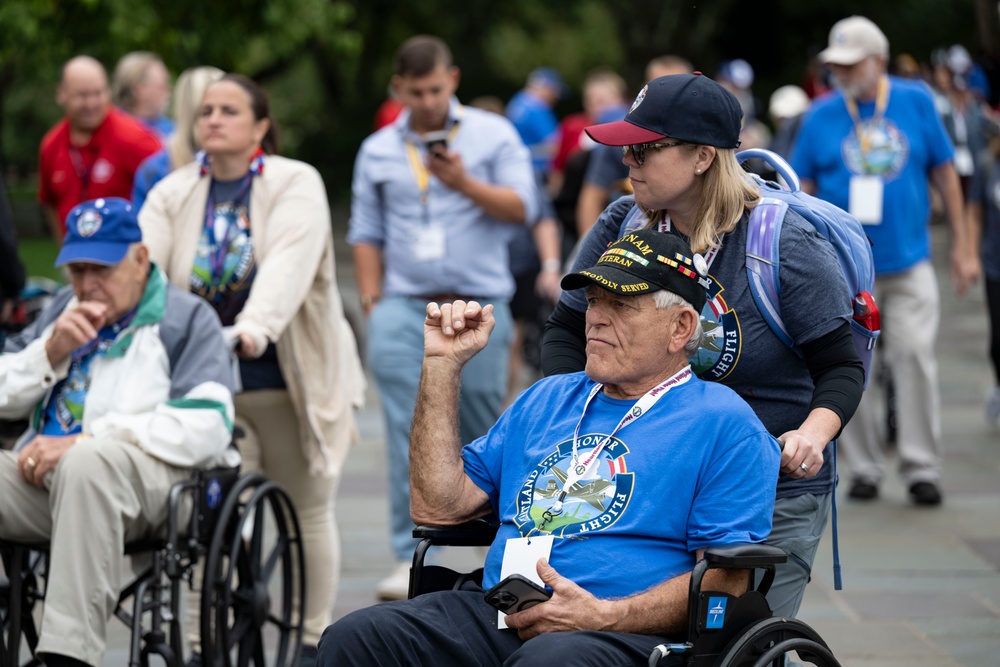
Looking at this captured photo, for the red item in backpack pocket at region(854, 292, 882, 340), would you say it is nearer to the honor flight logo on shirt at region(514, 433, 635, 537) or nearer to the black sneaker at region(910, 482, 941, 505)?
the honor flight logo on shirt at region(514, 433, 635, 537)

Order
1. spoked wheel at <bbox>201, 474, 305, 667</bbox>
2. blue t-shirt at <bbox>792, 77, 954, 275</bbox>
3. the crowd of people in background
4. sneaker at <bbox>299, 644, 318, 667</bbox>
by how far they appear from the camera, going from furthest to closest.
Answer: blue t-shirt at <bbox>792, 77, 954, 275</bbox> < sneaker at <bbox>299, 644, 318, 667</bbox> < the crowd of people in background < spoked wheel at <bbox>201, 474, 305, 667</bbox>

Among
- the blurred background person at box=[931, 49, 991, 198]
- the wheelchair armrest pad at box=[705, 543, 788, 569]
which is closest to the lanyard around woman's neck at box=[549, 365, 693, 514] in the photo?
the wheelchair armrest pad at box=[705, 543, 788, 569]

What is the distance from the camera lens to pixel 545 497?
344cm

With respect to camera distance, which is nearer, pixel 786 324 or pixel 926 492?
pixel 786 324

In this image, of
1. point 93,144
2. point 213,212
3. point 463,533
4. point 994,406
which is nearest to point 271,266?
point 213,212

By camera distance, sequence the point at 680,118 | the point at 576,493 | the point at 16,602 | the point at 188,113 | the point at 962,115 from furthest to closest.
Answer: the point at 962,115
the point at 188,113
the point at 16,602
the point at 680,118
the point at 576,493

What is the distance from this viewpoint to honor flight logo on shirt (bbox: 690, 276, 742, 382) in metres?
3.61

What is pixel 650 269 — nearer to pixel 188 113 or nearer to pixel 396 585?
pixel 396 585

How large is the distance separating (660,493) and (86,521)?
181 centimetres

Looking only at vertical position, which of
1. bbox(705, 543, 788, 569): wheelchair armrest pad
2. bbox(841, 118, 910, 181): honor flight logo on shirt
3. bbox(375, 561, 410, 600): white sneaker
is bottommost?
bbox(375, 561, 410, 600): white sneaker

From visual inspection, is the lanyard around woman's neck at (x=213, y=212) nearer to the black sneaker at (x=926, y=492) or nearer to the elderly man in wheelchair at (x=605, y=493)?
the elderly man in wheelchair at (x=605, y=493)

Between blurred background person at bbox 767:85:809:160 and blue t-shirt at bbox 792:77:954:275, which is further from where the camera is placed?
blurred background person at bbox 767:85:809:160

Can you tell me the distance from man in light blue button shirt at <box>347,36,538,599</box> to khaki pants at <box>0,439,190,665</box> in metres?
1.74

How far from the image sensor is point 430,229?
20.6ft
